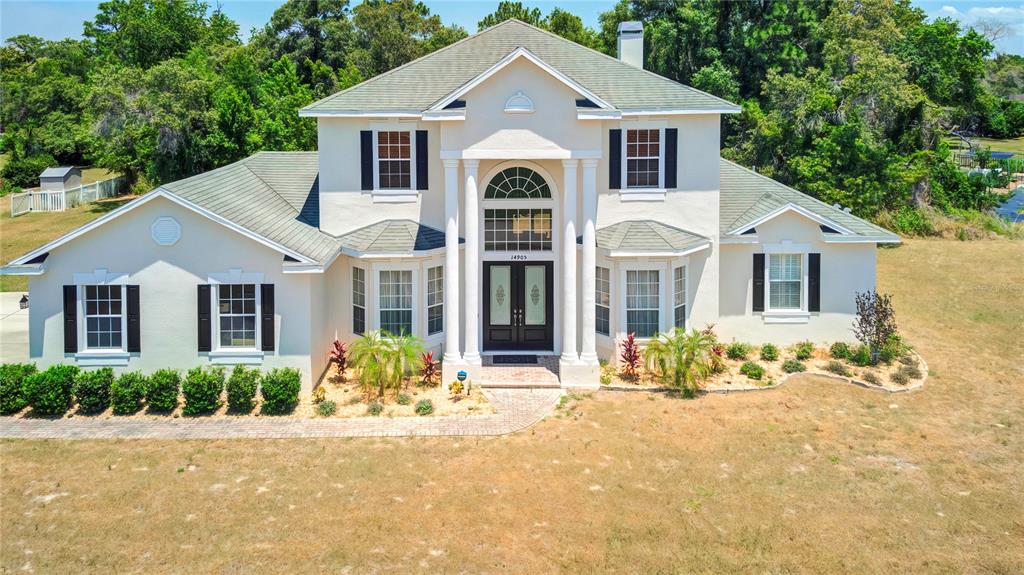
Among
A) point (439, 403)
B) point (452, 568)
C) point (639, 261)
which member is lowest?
point (452, 568)

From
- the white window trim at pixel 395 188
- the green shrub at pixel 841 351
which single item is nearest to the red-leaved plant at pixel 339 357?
the white window trim at pixel 395 188

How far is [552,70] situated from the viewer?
17.8 meters

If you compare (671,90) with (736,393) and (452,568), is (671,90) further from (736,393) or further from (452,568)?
(452,568)

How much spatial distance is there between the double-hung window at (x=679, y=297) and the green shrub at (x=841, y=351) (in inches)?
168

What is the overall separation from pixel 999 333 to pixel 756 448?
13458 millimetres

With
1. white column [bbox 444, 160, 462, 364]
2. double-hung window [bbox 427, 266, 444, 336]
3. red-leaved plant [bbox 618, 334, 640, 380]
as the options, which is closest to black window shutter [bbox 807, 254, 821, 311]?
red-leaved plant [bbox 618, 334, 640, 380]

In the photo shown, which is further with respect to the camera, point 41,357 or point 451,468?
point 41,357

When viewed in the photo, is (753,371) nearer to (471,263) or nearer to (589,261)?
(589,261)

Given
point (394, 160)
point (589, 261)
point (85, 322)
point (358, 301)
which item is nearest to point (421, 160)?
point (394, 160)

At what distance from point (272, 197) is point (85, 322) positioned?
6.15 m

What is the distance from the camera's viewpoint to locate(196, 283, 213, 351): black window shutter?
57.0 feet

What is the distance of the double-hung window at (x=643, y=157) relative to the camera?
20.3 metres

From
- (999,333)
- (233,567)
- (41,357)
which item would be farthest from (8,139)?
(999,333)

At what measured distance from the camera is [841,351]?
67.6 ft
